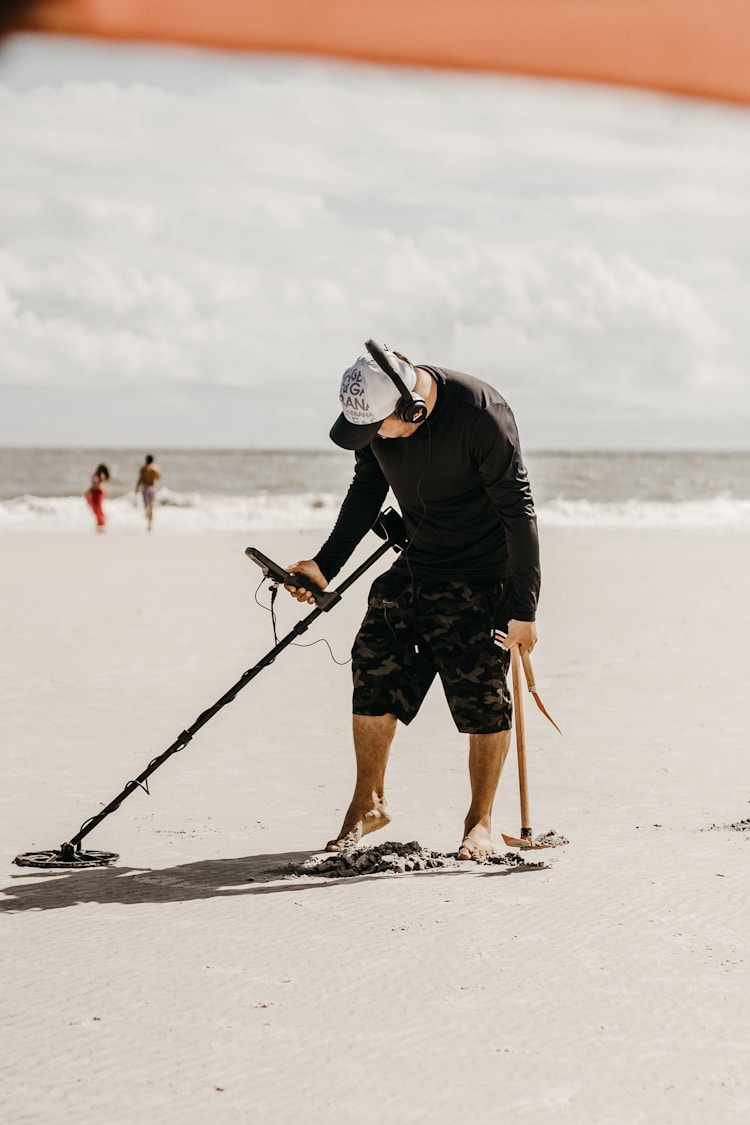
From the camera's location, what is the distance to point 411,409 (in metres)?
3.85

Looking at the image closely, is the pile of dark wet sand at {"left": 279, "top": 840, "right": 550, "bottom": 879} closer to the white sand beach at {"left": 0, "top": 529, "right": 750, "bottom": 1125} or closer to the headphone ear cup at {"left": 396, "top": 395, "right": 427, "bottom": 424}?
the white sand beach at {"left": 0, "top": 529, "right": 750, "bottom": 1125}

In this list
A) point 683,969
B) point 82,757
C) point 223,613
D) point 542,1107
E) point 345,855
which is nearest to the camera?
point 542,1107

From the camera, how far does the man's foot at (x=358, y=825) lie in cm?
425

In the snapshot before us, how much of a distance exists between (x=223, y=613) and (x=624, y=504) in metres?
29.4

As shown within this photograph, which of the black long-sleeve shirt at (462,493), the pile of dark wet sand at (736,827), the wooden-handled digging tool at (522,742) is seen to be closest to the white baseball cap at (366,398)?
the black long-sleeve shirt at (462,493)

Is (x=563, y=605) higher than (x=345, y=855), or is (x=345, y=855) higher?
(x=563, y=605)

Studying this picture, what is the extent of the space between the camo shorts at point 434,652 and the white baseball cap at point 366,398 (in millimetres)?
642

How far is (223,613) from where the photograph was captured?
35.8 ft

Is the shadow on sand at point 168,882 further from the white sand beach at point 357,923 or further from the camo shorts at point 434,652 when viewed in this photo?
the camo shorts at point 434,652

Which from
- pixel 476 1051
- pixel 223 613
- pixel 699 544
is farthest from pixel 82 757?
pixel 699 544

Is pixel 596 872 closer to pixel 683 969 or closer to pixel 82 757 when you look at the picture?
pixel 683 969

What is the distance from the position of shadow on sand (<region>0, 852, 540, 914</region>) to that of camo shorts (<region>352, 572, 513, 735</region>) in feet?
1.69

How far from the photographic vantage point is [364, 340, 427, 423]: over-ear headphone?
12.5ft

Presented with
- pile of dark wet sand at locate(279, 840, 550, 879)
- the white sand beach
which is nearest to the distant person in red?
the white sand beach
